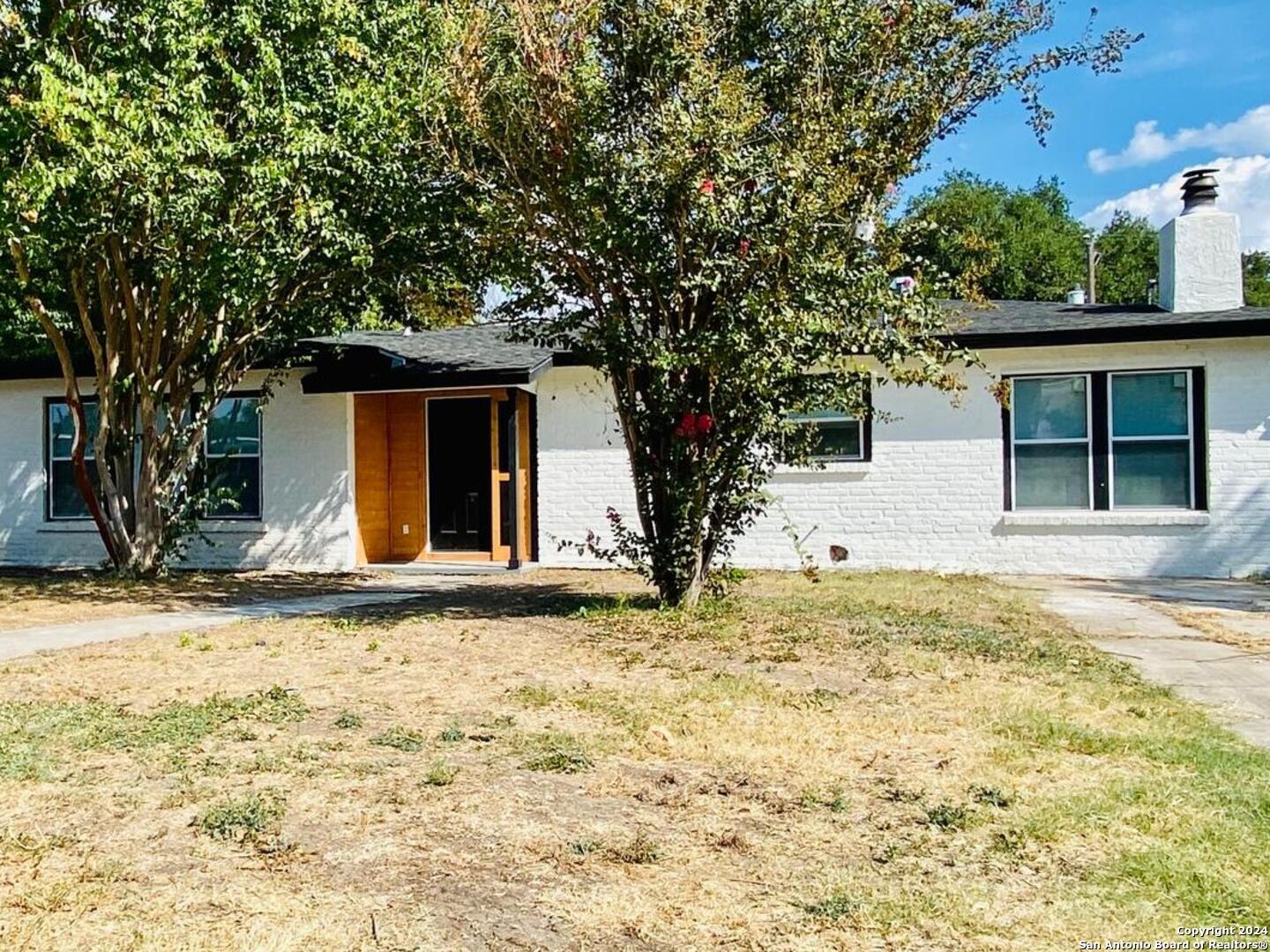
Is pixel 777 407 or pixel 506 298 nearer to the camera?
pixel 777 407

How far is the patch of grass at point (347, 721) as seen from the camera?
487 centimetres

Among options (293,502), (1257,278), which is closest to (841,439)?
(293,502)

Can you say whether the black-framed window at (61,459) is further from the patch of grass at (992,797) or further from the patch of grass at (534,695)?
the patch of grass at (992,797)

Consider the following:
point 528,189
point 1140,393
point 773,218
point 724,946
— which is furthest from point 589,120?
point 1140,393

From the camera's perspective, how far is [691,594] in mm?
8500

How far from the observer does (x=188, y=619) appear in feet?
28.7

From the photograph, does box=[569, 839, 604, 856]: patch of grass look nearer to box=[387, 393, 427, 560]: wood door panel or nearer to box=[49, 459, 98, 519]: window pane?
box=[387, 393, 427, 560]: wood door panel

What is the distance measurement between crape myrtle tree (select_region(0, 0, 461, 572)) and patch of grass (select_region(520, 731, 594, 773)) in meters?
5.84

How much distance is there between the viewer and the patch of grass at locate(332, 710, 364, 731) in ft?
16.0

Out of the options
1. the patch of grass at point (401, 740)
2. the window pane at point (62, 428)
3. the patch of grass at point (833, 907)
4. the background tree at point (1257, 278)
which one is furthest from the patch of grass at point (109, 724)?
the background tree at point (1257, 278)

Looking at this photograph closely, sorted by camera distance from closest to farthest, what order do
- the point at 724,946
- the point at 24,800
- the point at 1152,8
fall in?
1. the point at 724,946
2. the point at 24,800
3. the point at 1152,8

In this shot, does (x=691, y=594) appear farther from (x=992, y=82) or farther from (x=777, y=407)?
(x=992, y=82)

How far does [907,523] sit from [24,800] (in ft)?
33.6

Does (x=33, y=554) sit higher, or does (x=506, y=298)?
(x=506, y=298)
